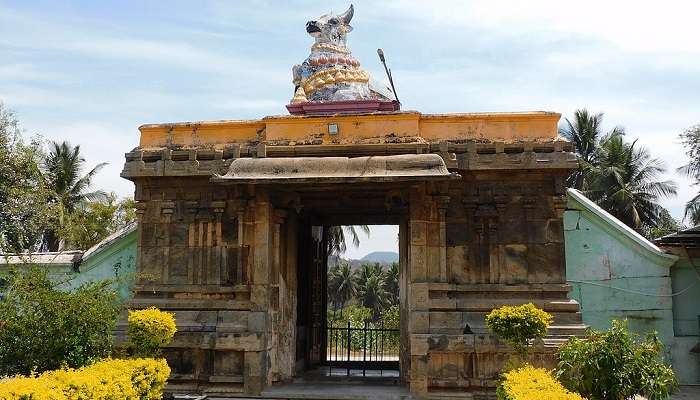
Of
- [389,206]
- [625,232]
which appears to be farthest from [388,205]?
[625,232]

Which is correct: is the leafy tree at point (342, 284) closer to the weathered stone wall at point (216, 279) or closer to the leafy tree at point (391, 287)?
the leafy tree at point (391, 287)

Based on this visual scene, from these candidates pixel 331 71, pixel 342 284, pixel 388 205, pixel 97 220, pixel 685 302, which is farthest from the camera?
pixel 342 284

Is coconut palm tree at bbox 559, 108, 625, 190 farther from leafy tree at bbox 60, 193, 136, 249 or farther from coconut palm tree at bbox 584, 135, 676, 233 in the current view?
leafy tree at bbox 60, 193, 136, 249

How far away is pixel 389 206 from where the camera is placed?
1255 cm

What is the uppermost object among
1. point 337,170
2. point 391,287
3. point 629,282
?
point 337,170

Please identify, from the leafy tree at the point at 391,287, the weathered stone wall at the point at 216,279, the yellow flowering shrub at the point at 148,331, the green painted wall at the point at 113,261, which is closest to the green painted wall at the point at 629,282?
the weathered stone wall at the point at 216,279

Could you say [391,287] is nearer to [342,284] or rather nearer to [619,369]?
[342,284]

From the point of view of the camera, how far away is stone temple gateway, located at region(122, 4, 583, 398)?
11.4 meters

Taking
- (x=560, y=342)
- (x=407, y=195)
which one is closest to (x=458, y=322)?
(x=560, y=342)

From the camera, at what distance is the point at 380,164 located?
1152cm

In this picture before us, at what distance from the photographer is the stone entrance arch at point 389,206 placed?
1141 centimetres

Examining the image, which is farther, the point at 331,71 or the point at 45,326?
the point at 331,71

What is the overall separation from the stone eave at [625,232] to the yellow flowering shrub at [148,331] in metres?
8.89

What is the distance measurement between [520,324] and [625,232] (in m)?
5.81
